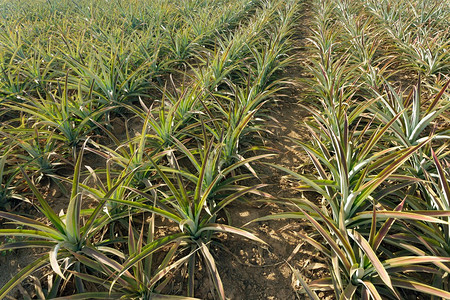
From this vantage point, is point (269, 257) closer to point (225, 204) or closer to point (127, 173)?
point (225, 204)

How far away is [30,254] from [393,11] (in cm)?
516

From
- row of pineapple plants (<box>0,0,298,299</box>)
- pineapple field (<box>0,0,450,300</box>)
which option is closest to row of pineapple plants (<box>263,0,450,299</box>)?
pineapple field (<box>0,0,450,300</box>)

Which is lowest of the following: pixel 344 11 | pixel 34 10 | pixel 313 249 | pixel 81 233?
pixel 313 249

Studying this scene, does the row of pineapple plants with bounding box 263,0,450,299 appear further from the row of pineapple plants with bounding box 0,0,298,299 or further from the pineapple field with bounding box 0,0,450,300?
the row of pineapple plants with bounding box 0,0,298,299

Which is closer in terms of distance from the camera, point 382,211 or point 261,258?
point 382,211

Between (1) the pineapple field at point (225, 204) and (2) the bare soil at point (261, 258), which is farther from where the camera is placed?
(2) the bare soil at point (261, 258)

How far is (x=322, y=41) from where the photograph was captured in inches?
115

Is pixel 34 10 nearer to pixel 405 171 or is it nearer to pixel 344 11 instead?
pixel 344 11

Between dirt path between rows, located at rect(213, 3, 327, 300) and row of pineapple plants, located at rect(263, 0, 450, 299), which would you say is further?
dirt path between rows, located at rect(213, 3, 327, 300)

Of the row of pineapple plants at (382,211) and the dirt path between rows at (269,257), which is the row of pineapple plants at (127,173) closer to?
the dirt path between rows at (269,257)

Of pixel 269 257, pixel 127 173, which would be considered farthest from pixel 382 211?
pixel 127 173

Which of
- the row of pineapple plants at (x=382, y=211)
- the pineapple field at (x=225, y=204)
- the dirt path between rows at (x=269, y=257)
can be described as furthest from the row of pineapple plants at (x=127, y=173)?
the row of pineapple plants at (x=382, y=211)

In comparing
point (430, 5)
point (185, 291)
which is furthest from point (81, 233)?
point (430, 5)

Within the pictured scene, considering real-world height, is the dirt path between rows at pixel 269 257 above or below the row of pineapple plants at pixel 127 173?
below
